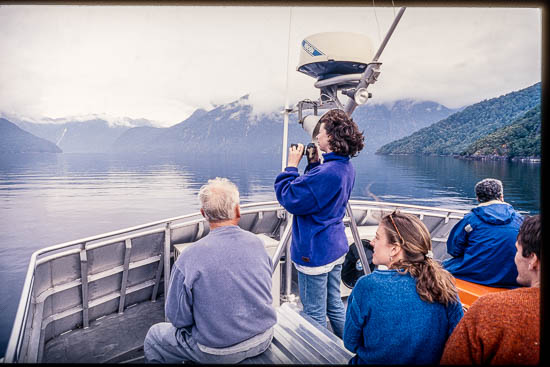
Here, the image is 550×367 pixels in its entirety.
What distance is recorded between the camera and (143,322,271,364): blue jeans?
5.60 feet

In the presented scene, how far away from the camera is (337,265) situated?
2.45m

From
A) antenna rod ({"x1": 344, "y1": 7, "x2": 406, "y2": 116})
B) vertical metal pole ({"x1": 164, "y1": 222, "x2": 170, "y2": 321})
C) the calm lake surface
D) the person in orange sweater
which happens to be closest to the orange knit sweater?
the person in orange sweater

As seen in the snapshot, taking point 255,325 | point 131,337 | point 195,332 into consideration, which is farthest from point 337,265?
point 131,337

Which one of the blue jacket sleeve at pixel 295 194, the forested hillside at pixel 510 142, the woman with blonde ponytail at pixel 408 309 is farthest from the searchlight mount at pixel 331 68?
the forested hillside at pixel 510 142

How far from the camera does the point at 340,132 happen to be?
225 cm

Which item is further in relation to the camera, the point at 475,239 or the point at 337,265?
the point at 475,239

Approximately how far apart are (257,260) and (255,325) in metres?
0.32

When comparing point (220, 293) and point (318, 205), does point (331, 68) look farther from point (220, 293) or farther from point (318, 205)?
point (220, 293)

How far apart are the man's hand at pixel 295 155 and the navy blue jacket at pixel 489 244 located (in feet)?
5.14

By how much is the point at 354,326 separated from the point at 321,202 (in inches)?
32.8

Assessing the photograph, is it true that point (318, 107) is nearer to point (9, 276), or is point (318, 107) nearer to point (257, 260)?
point (257, 260)

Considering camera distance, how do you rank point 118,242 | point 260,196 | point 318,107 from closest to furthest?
1. point 318,107
2. point 118,242
3. point 260,196

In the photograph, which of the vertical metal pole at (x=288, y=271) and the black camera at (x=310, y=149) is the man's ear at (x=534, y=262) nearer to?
the black camera at (x=310, y=149)

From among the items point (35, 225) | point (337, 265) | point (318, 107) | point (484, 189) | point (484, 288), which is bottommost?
point (35, 225)
